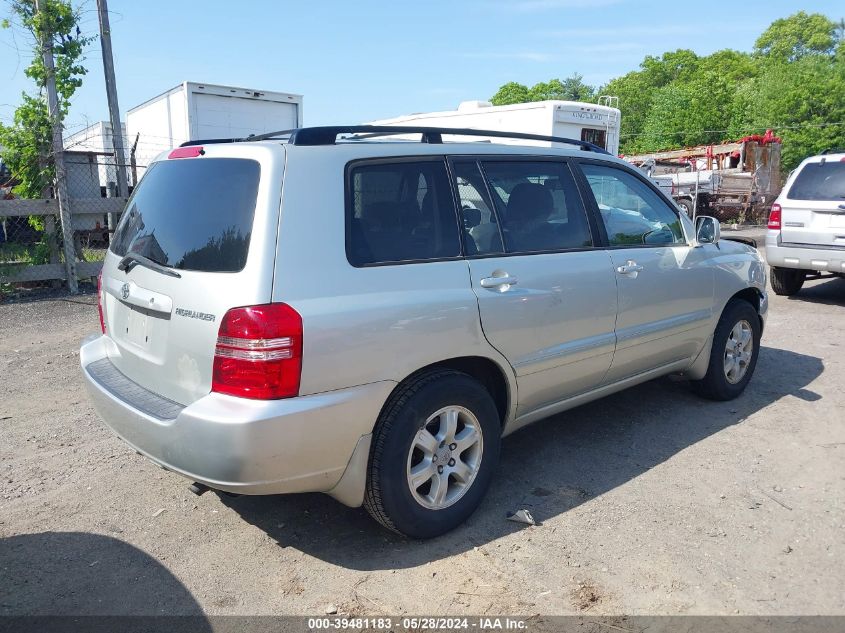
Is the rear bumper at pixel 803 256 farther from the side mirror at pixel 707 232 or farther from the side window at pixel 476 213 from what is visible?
the side window at pixel 476 213

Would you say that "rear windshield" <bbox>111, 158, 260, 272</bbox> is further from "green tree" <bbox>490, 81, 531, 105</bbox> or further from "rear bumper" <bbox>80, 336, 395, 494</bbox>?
"green tree" <bbox>490, 81, 531, 105</bbox>

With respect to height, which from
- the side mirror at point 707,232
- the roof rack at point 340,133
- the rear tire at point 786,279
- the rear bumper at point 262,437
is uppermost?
the roof rack at point 340,133

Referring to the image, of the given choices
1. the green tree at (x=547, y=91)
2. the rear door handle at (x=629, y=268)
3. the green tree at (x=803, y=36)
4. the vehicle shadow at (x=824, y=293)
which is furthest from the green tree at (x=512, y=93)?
the rear door handle at (x=629, y=268)

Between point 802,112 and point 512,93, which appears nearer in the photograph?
point 802,112

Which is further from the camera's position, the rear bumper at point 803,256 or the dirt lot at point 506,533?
the rear bumper at point 803,256

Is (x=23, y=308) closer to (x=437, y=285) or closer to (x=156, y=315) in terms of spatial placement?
(x=156, y=315)

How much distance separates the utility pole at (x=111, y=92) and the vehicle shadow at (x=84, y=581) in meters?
7.64

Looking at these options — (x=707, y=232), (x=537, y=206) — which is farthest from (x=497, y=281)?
(x=707, y=232)

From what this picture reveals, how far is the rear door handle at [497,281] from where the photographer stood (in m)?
3.39

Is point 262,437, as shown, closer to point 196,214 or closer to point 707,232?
point 196,214

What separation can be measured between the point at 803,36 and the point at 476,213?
107m

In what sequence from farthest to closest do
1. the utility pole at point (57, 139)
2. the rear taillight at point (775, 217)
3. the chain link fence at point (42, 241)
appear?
1. the rear taillight at point (775, 217)
2. the utility pole at point (57, 139)
3. the chain link fence at point (42, 241)

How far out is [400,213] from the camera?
128 inches

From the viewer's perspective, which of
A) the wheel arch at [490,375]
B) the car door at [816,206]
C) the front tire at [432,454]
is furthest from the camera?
the car door at [816,206]
